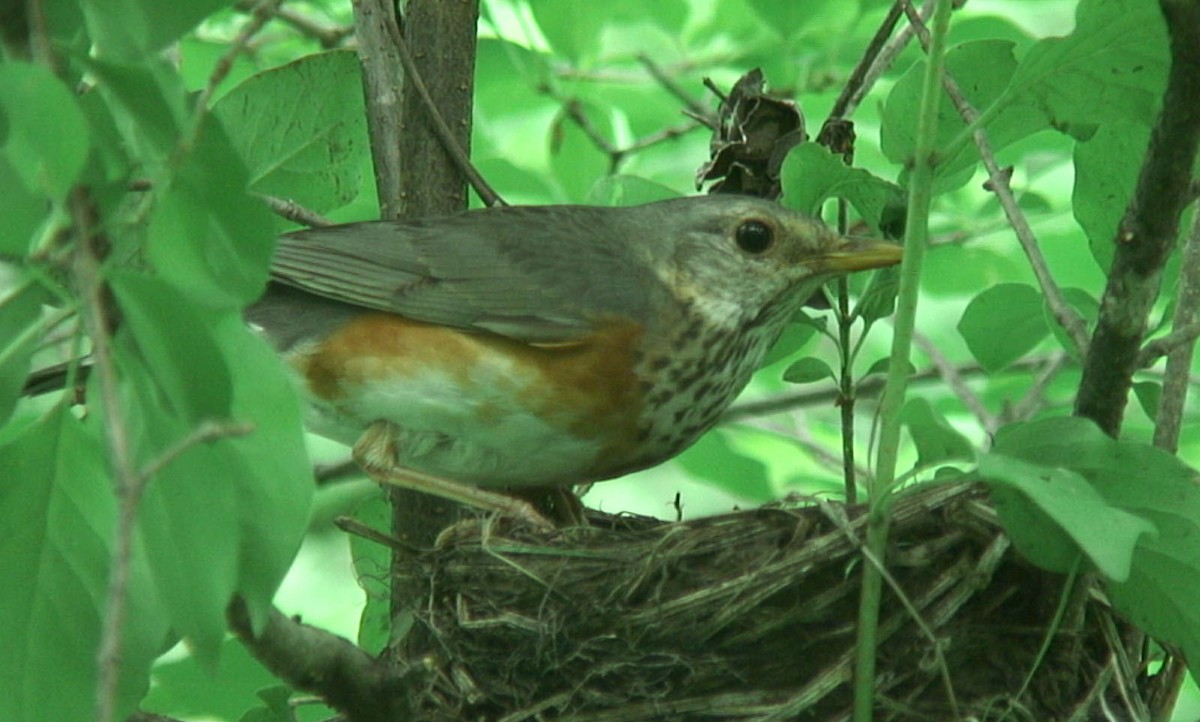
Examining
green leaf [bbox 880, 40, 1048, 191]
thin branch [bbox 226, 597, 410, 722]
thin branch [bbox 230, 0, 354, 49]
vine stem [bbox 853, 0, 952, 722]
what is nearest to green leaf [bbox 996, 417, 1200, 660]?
vine stem [bbox 853, 0, 952, 722]

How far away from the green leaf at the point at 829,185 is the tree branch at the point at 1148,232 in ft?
2.36

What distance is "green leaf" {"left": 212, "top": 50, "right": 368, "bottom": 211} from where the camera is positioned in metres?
3.41

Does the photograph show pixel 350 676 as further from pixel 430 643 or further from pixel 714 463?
pixel 714 463

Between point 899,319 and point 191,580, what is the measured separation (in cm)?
130

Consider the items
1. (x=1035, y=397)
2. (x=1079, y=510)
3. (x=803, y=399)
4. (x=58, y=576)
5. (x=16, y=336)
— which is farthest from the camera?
(x=803, y=399)

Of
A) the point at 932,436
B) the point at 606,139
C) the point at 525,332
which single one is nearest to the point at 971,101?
the point at 932,436

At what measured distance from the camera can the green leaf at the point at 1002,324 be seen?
3.66 meters

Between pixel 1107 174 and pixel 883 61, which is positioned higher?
pixel 883 61

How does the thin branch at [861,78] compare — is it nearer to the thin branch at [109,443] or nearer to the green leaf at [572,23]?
the green leaf at [572,23]

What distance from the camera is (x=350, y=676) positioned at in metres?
2.70

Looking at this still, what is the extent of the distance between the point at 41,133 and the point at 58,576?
785 millimetres

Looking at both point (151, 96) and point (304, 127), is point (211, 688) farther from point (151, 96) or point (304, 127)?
point (151, 96)

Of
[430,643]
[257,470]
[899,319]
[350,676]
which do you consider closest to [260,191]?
[430,643]

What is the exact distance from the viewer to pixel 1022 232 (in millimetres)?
3164
